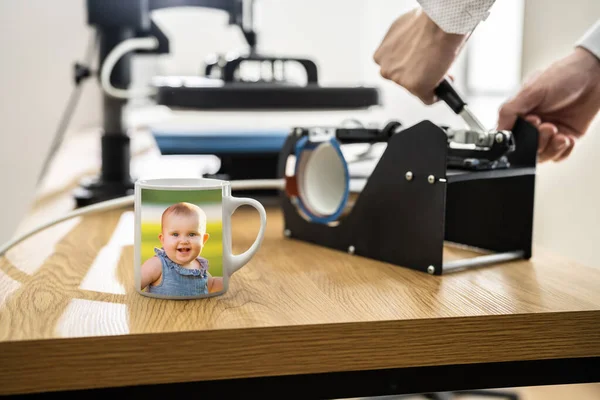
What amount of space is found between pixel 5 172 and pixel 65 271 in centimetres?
212

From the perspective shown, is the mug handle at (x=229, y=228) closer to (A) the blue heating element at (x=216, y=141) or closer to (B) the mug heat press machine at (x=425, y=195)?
(B) the mug heat press machine at (x=425, y=195)

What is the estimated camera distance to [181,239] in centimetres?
58

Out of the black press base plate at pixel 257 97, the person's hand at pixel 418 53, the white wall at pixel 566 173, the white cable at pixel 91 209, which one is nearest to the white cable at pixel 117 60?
the black press base plate at pixel 257 97

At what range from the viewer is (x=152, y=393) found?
495mm

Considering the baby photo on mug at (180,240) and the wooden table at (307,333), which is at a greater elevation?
the baby photo on mug at (180,240)

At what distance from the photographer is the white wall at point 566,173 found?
3.87ft

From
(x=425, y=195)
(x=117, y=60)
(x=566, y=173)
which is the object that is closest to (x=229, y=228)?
(x=425, y=195)

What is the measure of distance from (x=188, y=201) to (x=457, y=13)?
316 mm

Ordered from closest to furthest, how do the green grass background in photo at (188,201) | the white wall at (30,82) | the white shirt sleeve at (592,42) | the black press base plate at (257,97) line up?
the green grass background in photo at (188,201) < the white shirt sleeve at (592,42) < the black press base plate at (257,97) < the white wall at (30,82)

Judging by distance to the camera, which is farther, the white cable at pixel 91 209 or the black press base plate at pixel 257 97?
the black press base plate at pixel 257 97

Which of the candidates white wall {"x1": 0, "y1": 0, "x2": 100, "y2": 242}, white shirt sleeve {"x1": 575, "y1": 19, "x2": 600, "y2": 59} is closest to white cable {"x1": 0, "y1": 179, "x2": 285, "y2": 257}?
white shirt sleeve {"x1": 575, "y1": 19, "x2": 600, "y2": 59}

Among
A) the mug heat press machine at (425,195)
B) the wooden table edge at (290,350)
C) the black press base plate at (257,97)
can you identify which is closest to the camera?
the wooden table edge at (290,350)

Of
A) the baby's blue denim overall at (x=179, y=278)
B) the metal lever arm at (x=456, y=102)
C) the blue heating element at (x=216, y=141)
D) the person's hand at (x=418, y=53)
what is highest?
the person's hand at (x=418, y=53)

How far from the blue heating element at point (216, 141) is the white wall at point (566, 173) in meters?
0.55
